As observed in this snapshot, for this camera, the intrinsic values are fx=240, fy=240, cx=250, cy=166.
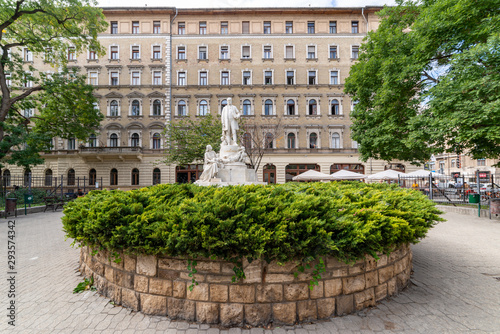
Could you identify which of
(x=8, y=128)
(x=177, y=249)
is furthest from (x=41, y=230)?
(x=8, y=128)

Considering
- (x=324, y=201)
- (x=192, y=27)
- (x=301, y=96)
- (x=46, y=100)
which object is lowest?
(x=324, y=201)

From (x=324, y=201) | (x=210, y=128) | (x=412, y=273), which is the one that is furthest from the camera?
(x=210, y=128)

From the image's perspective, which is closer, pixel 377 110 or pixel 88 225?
pixel 88 225

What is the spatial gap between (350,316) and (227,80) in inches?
1147

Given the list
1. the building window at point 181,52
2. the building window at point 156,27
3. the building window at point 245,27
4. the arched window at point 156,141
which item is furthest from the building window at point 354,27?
the arched window at point 156,141

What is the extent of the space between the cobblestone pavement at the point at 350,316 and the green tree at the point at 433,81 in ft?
23.0

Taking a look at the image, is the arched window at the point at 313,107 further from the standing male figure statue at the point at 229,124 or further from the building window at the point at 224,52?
the standing male figure statue at the point at 229,124

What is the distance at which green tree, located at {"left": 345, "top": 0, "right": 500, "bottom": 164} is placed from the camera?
9.85 meters

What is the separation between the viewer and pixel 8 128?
52.0ft

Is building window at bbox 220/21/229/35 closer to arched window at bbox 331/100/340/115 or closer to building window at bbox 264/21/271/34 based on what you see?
building window at bbox 264/21/271/34

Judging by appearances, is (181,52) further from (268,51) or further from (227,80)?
(268,51)

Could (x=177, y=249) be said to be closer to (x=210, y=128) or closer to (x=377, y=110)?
(x=377, y=110)

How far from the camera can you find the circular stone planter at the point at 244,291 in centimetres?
306

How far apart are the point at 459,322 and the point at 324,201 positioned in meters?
2.29
